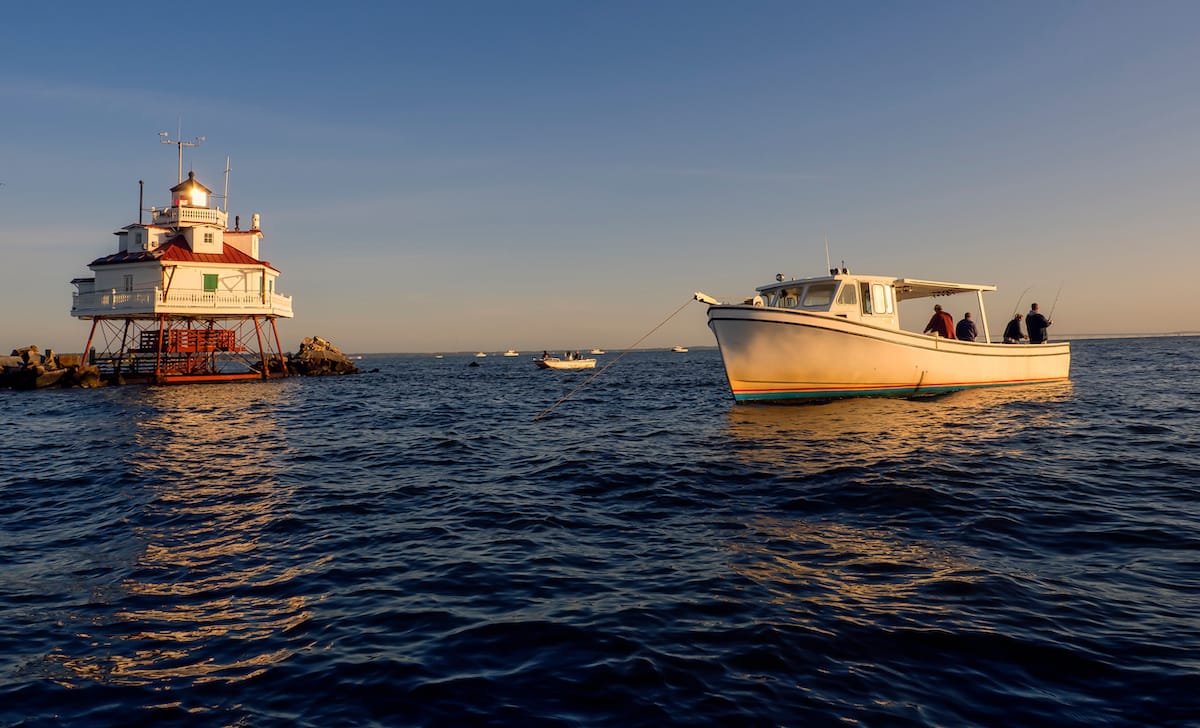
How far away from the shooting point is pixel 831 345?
64.6ft

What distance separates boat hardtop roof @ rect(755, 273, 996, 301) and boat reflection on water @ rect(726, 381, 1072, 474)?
13.4 feet

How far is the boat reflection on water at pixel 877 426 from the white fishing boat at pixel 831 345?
0.68 meters

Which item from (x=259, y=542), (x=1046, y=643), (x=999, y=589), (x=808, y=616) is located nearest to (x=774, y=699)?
(x=808, y=616)

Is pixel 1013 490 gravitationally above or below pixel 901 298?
below

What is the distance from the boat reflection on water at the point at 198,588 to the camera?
4652 millimetres

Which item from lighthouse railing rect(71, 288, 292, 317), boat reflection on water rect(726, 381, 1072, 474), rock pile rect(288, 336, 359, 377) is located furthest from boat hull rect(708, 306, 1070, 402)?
rock pile rect(288, 336, 359, 377)

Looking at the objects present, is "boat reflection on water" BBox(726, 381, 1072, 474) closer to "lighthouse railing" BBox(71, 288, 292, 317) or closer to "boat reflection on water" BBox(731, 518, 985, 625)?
"boat reflection on water" BBox(731, 518, 985, 625)

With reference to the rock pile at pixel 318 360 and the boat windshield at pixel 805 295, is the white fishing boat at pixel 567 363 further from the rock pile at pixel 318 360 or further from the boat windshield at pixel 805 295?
the boat windshield at pixel 805 295

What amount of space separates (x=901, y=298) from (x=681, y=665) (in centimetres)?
2441

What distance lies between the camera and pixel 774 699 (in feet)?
13.1

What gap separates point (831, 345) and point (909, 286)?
5.62m

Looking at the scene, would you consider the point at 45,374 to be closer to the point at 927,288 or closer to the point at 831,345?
the point at 831,345

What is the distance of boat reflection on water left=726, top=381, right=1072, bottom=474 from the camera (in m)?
12.2

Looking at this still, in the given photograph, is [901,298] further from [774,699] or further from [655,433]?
[774,699]
